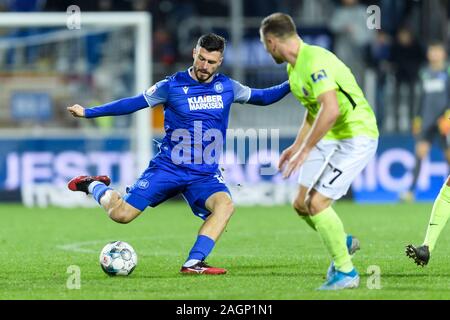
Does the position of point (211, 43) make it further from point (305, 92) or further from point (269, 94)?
point (305, 92)

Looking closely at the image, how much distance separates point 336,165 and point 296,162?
632mm

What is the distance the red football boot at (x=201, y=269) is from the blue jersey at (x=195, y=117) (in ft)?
3.10

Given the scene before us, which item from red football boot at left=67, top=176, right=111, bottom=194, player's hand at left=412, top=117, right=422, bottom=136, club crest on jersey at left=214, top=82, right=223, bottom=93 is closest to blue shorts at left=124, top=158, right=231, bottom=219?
red football boot at left=67, top=176, right=111, bottom=194

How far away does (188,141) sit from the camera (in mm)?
10586

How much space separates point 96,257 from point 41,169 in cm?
802

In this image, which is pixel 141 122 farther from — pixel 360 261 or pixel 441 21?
pixel 360 261

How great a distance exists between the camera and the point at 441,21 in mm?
21422

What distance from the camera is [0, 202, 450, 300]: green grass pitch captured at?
340 inches

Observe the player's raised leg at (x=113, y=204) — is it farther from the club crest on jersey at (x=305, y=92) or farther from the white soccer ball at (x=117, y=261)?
the club crest on jersey at (x=305, y=92)

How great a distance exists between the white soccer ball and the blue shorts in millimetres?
581

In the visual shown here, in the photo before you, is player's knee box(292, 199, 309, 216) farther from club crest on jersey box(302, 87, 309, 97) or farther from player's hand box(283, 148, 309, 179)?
club crest on jersey box(302, 87, 309, 97)

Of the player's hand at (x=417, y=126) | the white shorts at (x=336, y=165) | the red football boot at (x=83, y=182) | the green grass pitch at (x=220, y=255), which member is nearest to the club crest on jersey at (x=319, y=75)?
the white shorts at (x=336, y=165)

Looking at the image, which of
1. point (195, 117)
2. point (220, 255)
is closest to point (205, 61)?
point (195, 117)
